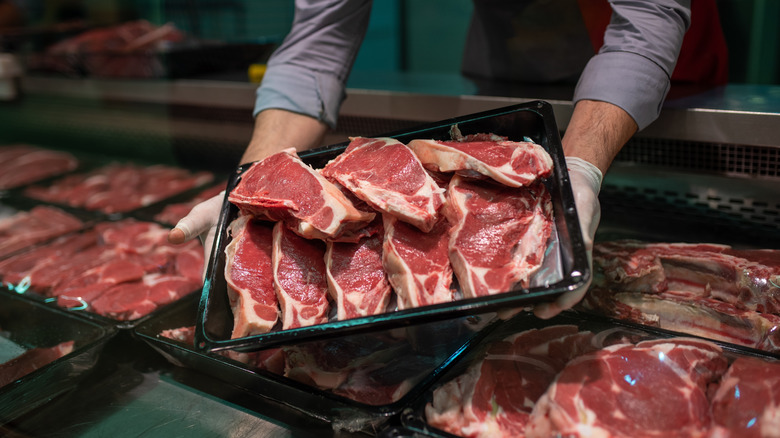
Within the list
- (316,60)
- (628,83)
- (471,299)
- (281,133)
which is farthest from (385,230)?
(316,60)

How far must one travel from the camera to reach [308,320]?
1.42 metres

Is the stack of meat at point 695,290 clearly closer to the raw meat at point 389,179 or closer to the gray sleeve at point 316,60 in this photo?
the raw meat at point 389,179

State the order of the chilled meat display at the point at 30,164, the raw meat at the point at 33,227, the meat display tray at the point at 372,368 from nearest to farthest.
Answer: the meat display tray at the point at 372,368, the raw meat at the point at 33,227, the chilled meat display at the point at 30,164

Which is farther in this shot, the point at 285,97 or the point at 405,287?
the point at 285,97

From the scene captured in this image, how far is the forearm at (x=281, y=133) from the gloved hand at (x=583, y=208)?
1121mm

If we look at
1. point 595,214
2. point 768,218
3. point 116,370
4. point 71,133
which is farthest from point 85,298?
point 71,133

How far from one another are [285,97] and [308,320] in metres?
1.20

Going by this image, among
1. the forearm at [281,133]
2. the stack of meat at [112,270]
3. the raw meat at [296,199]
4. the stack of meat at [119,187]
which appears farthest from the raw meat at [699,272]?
the stack of meat at [119,187]

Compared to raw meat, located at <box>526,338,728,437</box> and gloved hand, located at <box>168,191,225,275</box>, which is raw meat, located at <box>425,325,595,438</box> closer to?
raw meat, located at <box>526,338,728,437</box>

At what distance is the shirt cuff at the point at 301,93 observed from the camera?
7.59 feet

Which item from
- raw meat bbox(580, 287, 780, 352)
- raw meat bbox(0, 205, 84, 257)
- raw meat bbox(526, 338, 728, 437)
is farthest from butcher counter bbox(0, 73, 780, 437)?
raw meat bbox(0, 205, 84, 257)

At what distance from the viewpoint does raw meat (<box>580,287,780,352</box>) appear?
1.45m

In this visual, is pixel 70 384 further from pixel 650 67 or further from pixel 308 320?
pixel 650 67

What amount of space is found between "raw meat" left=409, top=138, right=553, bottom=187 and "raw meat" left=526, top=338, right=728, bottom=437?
458 millimetres
